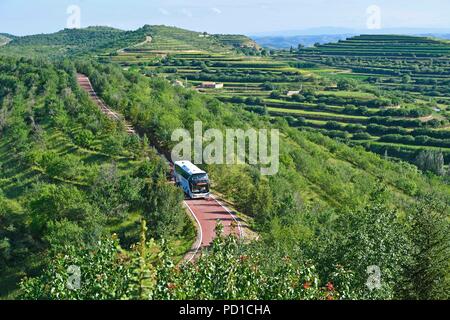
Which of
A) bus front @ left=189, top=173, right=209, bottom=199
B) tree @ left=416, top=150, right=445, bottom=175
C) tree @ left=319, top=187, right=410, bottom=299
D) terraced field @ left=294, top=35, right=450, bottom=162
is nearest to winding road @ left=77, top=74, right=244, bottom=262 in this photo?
bus front @ left=189, top=173, right=209, bottom=199

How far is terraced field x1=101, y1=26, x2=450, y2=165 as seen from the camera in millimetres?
83500

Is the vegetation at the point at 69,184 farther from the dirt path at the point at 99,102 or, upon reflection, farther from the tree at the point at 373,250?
the tree at the point at 373,250

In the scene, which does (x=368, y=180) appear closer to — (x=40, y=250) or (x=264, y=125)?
(x=264, y=125)

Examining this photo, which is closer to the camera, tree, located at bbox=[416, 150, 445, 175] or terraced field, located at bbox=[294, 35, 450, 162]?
tree, located at bbox=[416, 150, 445, 175]

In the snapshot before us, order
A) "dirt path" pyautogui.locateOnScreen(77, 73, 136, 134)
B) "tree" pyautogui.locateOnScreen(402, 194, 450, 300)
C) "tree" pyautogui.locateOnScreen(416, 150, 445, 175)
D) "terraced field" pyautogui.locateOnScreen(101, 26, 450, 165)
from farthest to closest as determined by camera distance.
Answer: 1. "terraced field" pyautogui.locateOnScreen(101, 26, 450, 165)
2. "tree" pyautogui.locateOnScreen(416, 150, 445, 175)
3. "dirt path" pyautogui.locateOnScreen(77, 73, 136, 134)
4. "tree" pyautogui.locateOnScreen(402, 194, 450, 300)

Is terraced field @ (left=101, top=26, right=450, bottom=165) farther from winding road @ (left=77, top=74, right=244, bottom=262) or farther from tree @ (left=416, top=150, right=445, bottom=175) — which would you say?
winding road @ (left=77, top=74, right=244, bottom=262)

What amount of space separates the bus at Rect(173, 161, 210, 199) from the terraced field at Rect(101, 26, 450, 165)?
4973cm

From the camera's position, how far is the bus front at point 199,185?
3608cm

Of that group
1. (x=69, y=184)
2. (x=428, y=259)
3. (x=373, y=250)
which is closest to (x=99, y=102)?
(x=69, y=184)

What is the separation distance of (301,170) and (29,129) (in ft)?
99.2

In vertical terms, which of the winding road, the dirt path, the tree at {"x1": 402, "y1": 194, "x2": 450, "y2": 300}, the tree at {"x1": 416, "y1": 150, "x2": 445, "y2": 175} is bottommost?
the tree at {"x1": 416, "y1": 150, "x2": 445, "y2": 175}

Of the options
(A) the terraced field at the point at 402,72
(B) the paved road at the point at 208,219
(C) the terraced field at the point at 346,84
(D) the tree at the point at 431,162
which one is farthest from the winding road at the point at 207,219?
(A) the terraced field at the point at 402,72

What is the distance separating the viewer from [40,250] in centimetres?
3064

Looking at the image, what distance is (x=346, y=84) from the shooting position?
107 metres
